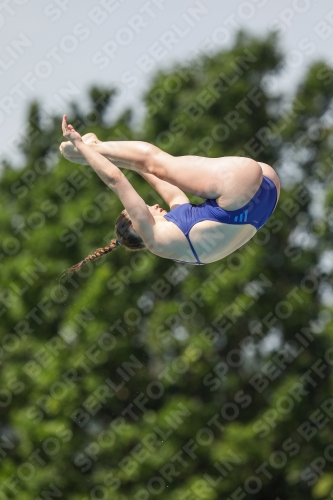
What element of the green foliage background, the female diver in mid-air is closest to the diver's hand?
the female diver in mid-air

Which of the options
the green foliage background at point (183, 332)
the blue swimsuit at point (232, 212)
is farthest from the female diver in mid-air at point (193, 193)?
the green foliage background at point (183, 332)

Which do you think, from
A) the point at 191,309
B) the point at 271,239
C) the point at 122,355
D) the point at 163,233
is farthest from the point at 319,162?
the point at 163,233

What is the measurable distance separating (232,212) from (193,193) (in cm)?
27

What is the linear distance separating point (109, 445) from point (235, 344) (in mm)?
2796

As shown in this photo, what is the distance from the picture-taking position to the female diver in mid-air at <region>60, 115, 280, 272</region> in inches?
215

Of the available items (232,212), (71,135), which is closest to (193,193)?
(232,212)

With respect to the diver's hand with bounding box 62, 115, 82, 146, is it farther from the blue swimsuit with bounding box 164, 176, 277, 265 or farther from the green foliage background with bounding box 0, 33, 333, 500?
the green foliage background with bounding box 0, 33, 333, 500

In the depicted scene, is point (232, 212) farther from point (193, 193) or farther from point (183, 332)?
point (183, 332)

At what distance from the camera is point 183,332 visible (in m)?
15.5

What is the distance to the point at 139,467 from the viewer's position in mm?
14781

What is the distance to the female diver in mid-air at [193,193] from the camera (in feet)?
17.9

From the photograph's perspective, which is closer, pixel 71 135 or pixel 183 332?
pixel 71 135

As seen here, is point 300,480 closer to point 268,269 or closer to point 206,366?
point 206,366

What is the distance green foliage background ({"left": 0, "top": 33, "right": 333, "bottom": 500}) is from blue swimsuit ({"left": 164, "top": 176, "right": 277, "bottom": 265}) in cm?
973
